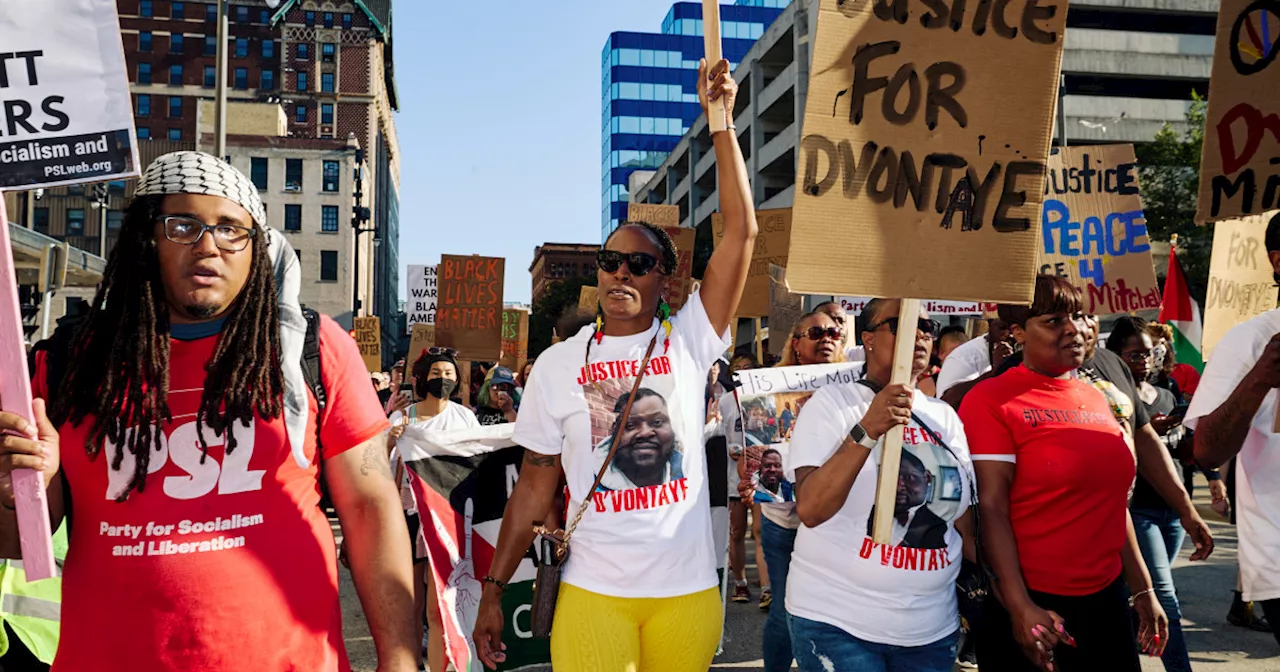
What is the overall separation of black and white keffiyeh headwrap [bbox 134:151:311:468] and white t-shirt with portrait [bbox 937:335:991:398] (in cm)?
451

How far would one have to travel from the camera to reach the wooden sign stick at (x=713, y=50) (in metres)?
3.24

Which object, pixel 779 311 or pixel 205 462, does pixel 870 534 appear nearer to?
pixel 205 462

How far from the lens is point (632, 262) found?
3457mm

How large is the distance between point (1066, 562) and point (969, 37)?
1.67 meters

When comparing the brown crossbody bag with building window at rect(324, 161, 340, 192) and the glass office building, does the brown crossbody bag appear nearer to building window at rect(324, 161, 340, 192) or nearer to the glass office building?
building window at rect(324, 161, 340, 192)

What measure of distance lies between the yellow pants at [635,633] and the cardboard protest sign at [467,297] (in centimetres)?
906

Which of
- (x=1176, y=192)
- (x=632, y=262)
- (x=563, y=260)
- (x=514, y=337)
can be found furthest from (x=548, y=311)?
(x=632, y=262)

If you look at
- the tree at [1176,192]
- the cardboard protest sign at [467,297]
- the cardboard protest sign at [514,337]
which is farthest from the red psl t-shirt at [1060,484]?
the tree at [1176,192]

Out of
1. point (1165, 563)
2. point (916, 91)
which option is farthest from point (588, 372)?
point (1165, 563)

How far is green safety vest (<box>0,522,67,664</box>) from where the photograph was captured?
3.38m

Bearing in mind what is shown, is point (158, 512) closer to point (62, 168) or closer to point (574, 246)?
point (62, 168)

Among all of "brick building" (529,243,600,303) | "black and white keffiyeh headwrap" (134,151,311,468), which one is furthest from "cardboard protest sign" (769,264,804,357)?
"brick building" (529,243,600,303)

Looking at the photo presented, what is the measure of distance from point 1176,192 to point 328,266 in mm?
50195

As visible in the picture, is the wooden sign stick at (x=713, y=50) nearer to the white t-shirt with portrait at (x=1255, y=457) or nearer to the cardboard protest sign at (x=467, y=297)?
the white t-shirt with portrait at (x=1255, y=457)
